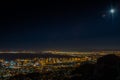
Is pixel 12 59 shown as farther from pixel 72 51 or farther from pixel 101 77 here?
pixel 101 77

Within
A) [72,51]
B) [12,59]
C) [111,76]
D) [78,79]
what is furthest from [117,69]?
[72,51]

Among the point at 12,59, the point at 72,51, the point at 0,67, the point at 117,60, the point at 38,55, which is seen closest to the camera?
the point at 117,60

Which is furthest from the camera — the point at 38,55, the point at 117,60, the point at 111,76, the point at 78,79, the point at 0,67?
the point at 38,55

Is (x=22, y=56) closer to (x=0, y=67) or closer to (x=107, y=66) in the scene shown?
(x=0, y=67)

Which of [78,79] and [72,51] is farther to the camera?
[72,51]

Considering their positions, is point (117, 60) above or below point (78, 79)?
above

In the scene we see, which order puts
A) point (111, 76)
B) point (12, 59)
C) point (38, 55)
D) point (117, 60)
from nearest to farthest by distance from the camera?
point (111, 76)
point (117, 60)
point (12, 59)
point (38, 55)

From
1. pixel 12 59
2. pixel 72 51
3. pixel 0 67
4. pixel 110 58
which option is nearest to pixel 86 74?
pixel 110 58

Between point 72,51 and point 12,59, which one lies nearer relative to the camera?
point 12,59

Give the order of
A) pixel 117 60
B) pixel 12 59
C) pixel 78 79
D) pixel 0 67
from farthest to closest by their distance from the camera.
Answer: pixel 12 59
pixel 0 67
pixel 78 79
pixel 117 60
